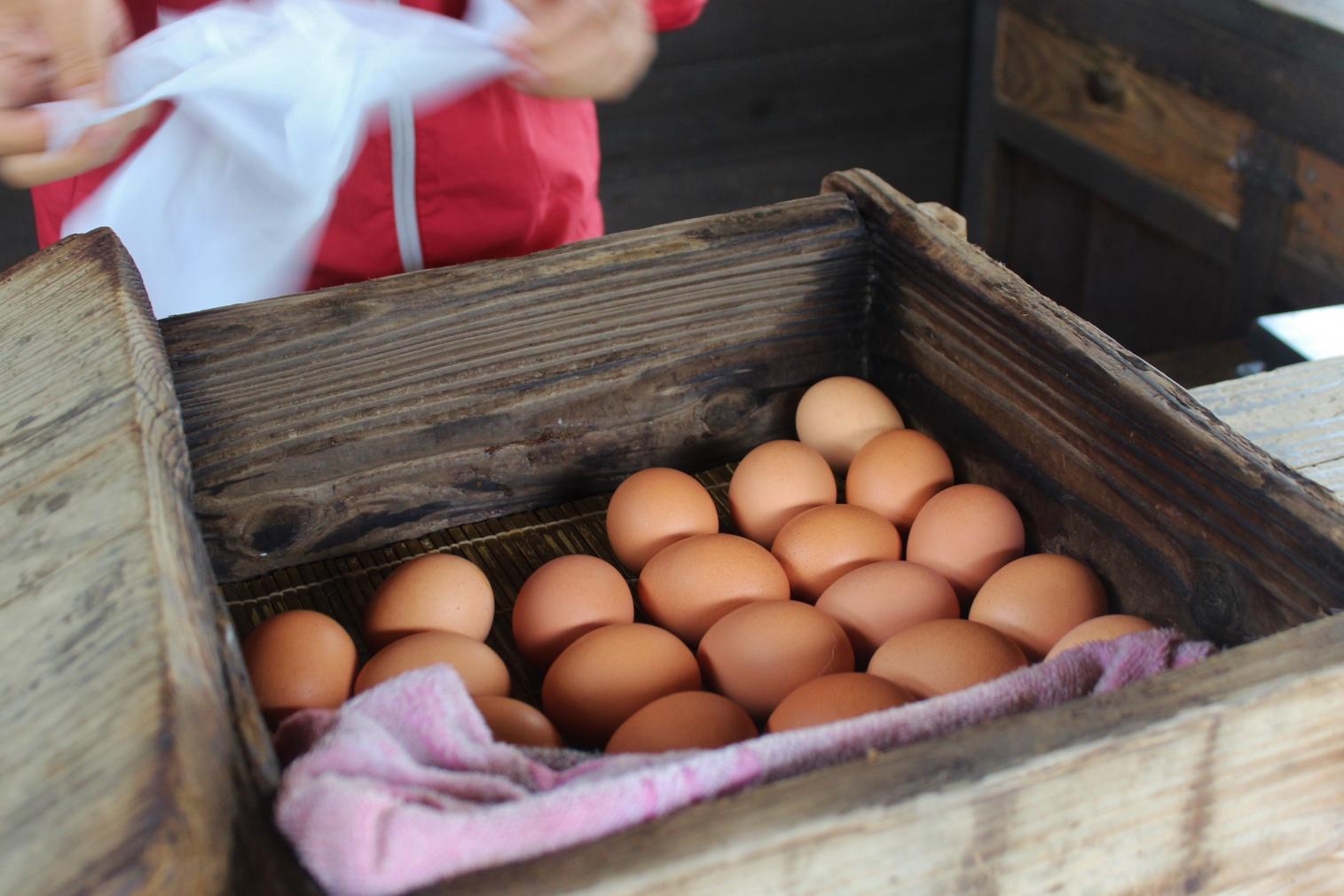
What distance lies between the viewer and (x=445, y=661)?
2.90 feet

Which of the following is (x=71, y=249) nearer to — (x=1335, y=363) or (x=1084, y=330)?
(x=1084, y=330)

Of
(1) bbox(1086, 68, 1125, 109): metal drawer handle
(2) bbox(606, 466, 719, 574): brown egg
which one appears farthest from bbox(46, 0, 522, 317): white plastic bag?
(1) bbox(1086, 68, 1125, 109): metal drawer handle

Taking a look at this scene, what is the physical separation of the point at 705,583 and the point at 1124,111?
189 cm

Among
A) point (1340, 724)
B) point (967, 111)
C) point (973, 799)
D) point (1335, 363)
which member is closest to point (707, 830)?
point (973, 799)

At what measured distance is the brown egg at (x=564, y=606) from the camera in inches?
38.0

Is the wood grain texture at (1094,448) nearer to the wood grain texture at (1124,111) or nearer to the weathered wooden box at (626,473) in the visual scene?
the weathered wooden box at (626,473)

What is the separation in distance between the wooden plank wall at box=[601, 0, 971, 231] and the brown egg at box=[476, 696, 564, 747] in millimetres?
2101

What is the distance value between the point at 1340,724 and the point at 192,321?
0.85 meters

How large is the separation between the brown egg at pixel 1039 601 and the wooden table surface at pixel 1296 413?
0.23m

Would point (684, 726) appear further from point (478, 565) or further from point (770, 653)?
point (478, 565)

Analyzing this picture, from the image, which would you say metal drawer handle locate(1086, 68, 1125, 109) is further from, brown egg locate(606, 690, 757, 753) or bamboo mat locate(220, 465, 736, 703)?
brown egg locate(606, 690, 757, 753)

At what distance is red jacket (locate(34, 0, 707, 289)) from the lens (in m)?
1.30

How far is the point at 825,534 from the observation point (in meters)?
1.01

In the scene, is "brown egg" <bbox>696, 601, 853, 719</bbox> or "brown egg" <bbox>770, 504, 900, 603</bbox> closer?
"brown egg" <bbox>696, 601, 853, 719</bbox>
